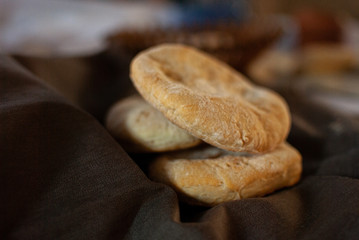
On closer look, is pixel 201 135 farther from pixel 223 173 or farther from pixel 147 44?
pixel 147 44

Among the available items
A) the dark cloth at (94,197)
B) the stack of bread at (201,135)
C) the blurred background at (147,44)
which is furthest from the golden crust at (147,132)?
the blurred background at (147,44)

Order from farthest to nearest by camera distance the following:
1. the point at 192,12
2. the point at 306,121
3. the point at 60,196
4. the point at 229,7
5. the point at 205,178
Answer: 1. the point at 229,7
2. the point at 192,12
3. the point at 306,121
4. the point at 205,178
5. the point at 60,196

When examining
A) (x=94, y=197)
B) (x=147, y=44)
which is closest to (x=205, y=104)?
(x=94, y=197)

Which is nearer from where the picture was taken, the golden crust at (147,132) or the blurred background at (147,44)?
the golden crust at (147,132)

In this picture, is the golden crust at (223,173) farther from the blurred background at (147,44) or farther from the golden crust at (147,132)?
the blurred background at (147,44)

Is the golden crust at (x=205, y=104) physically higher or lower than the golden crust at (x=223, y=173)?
higher

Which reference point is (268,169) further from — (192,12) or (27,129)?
(192,12)

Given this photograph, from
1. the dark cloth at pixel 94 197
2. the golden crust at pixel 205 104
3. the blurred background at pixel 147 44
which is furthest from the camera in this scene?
the blurred background at pixel 147 44

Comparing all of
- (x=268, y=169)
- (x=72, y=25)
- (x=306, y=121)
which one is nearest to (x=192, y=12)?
(x=72, y=25)
